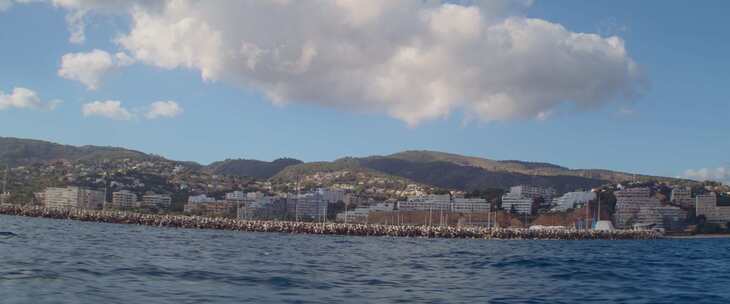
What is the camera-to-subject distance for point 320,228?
108 metres

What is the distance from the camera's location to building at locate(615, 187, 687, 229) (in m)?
160

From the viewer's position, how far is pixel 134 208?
541 ft

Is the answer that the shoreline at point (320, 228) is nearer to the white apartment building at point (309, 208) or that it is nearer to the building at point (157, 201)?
the building at point (157, 201)

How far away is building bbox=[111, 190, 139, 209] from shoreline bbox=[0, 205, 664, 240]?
49.7m

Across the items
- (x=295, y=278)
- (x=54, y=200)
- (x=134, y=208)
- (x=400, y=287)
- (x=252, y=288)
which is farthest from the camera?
(x=134, y=208)

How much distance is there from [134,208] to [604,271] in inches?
5958

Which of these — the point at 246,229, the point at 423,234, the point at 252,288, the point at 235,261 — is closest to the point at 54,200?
the point at 246,229

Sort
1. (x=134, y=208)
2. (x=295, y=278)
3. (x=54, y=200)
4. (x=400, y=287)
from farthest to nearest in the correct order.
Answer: (x=134, y=208) < (x=54, y=200) < (x=295, y=278) < (x=400, y=287)

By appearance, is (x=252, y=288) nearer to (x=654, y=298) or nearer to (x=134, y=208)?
(x=654, y=298)

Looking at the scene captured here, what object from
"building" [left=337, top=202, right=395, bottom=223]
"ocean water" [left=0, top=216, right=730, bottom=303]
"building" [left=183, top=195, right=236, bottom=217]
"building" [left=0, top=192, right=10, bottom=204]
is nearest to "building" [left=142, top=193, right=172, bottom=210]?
"building" [left=183, top=195, right=236, bottom=217]

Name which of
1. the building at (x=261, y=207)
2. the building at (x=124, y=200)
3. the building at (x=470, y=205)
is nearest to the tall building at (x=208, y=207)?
the building at (x=261, y=207)

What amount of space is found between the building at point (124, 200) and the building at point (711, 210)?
14440 centimetres

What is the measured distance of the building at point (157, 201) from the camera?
17039 cm

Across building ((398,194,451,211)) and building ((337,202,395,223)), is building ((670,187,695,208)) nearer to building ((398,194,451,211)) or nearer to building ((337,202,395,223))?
building ((398,194,451,211))
